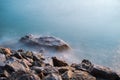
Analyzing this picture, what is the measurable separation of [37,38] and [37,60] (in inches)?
245

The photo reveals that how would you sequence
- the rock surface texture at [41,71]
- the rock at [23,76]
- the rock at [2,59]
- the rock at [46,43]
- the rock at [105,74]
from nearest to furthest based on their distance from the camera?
1. the rock at [23,76]
2. the rock surface texture at [41,71]
3. the rock at [2,59]
4. the rock at [105,74]
5. the rock at [46,43]

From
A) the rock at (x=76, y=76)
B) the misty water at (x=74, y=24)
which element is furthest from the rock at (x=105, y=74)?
the misty water at (x=74, y=24)

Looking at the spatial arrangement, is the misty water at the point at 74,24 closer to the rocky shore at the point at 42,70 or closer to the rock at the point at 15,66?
the rocky shore at the point at 42,70

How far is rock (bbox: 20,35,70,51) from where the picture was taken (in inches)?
747

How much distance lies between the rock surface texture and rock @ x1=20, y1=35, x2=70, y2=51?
4508 millimetres

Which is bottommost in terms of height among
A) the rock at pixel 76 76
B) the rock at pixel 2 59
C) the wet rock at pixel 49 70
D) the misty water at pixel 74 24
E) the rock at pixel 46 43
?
the rock at pixel 76 76

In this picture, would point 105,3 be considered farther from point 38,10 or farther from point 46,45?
point 46,45

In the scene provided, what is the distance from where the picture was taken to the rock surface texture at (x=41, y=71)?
35.3 feet

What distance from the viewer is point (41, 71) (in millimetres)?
11562

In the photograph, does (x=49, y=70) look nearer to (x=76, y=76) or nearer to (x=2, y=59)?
(x=76, y=76)

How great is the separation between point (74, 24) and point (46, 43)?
7414 mm

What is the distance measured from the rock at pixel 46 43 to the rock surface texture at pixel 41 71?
451 centimetres

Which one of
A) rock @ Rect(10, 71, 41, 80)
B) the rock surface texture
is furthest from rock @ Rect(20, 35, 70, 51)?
rock @ Rect(10, 71, 41, 80)

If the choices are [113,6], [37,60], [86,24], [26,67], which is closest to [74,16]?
[86,24]
